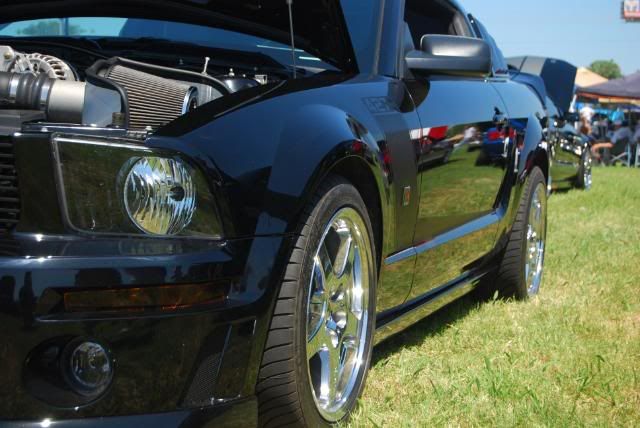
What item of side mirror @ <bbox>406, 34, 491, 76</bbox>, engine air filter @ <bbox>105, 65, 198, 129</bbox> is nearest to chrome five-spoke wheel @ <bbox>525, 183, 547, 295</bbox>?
side mirror @ <bbox>406, 34, 491, 76</bbox>

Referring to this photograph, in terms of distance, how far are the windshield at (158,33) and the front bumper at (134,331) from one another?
128 centimetres

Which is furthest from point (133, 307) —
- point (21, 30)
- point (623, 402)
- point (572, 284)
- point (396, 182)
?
point (572, 284)

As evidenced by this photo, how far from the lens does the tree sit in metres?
153

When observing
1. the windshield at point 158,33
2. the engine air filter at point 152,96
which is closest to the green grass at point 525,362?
the engine air filter at point 152,96

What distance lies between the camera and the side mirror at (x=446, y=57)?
3.35 metres

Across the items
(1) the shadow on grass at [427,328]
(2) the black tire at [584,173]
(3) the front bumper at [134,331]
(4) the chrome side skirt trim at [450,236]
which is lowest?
(2) the black tire at [584,173]

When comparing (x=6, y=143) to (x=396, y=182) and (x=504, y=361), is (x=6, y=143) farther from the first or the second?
(x=504, y=361)

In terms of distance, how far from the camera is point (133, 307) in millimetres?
1975

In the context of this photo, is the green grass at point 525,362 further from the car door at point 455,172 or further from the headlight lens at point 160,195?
the headlight lens at point 160,195

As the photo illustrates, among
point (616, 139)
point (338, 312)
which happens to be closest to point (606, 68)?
point (616, 139)

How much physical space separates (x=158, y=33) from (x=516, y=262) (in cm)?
217

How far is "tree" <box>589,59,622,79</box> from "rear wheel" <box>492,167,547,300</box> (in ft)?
508

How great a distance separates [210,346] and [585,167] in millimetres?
11422

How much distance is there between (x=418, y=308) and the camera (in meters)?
3.47
